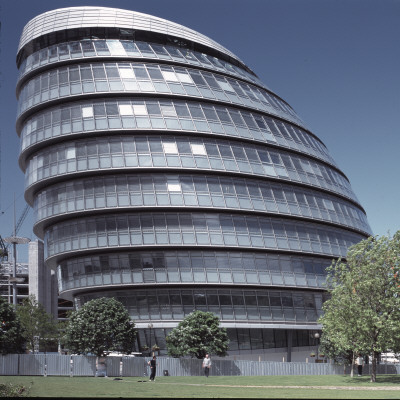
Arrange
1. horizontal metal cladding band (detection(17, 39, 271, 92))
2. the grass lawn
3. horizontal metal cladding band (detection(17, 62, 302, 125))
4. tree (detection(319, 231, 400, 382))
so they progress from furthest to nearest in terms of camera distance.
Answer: horizontal metal cladding band (detection(17, 39, 271, 92)) → horizontal metal cladding band (detection(17, 62, 302, 125)) → tree (detection(319, 231, 400, 382)) → the grass lawn

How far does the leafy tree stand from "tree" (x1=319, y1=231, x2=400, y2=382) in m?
26.3

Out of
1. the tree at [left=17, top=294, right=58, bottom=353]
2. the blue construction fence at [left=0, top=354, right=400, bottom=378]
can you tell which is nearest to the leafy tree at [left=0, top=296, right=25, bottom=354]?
the blue construction fence at [left=0, top=354, right=400, bottom=378]

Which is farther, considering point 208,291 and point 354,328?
point 208,291

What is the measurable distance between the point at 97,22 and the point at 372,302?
45.8 metres

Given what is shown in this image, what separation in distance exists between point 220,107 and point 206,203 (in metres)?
11.9

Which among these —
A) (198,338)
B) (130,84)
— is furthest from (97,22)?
(198,338)

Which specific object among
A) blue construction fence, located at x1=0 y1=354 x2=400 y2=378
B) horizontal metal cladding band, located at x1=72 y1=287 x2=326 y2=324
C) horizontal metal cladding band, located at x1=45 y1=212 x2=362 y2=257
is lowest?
blue construction fence, located at x1=0 y1=354 x2=400 y2=378

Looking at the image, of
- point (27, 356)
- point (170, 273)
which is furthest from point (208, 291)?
point (27, 356)

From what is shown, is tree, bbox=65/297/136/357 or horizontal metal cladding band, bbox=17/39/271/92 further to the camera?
horizontal metal cladding band, bbox=17/39/271/92

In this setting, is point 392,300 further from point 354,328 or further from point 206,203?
point 206,203

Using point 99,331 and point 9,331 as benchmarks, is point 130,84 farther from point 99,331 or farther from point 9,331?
point 9,331

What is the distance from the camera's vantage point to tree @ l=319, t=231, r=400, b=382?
40.9m

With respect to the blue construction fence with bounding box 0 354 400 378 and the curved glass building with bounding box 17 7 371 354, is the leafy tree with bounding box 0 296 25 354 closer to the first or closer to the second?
the blue construction fence with bounding box 0 354 400 378

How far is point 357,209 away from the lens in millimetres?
78625
